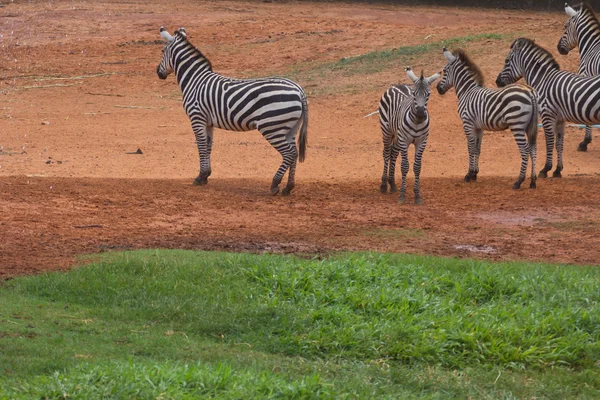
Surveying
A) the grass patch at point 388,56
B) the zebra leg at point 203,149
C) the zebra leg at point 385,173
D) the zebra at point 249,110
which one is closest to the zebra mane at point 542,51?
the zebra leg at point 385,173

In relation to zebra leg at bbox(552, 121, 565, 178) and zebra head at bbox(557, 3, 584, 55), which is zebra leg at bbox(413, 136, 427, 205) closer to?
zebra leg at bbox(552, 121, 565, 178)

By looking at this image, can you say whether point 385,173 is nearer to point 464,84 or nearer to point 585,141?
point 464,84

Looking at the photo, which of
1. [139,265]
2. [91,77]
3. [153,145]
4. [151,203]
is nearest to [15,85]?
[91,77]

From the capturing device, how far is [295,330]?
7.11 m

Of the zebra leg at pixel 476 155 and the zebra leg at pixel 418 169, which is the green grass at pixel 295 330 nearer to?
the zebra leg at pixel 418 169

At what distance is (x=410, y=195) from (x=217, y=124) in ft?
10.00

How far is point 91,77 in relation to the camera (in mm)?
23031

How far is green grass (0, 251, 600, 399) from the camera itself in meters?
5.93

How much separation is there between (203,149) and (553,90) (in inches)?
226

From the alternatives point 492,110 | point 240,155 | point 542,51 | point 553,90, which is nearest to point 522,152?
point 492,110

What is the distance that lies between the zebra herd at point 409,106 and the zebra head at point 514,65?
0.06 ft

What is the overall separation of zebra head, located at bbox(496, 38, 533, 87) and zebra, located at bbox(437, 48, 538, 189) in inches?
50.5

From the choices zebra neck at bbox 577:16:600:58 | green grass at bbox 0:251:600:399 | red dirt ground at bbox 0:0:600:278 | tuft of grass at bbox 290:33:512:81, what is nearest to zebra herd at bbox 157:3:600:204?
red dirt ground at bbox 0:0:600:278

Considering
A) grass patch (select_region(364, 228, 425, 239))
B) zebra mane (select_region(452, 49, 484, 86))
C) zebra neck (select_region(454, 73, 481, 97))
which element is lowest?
grass patch (select_region(364, 228, 425, 239))
